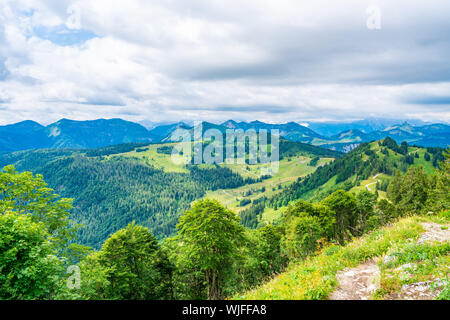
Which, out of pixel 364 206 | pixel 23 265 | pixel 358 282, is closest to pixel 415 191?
pixel 364 206

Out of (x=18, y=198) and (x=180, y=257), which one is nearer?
(x=18, y=198)

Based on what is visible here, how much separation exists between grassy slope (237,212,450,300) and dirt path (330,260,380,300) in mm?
290

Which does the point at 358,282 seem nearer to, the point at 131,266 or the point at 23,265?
the point at 23,265

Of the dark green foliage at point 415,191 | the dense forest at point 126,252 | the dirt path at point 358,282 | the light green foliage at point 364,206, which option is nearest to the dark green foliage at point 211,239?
the dense forest at point 126,252

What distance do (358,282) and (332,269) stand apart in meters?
1.46

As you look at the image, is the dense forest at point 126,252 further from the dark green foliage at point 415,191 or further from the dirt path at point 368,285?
the dark green foliage at point 415,191

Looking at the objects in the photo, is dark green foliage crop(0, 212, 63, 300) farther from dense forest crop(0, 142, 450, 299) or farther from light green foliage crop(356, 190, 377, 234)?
light green foliage crop(356, 190, 377, 234)

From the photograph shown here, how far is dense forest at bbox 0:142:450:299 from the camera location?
555 inches

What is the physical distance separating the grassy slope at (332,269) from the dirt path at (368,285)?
0.96 ft

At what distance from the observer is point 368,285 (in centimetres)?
943

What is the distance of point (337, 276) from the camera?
418 inches
